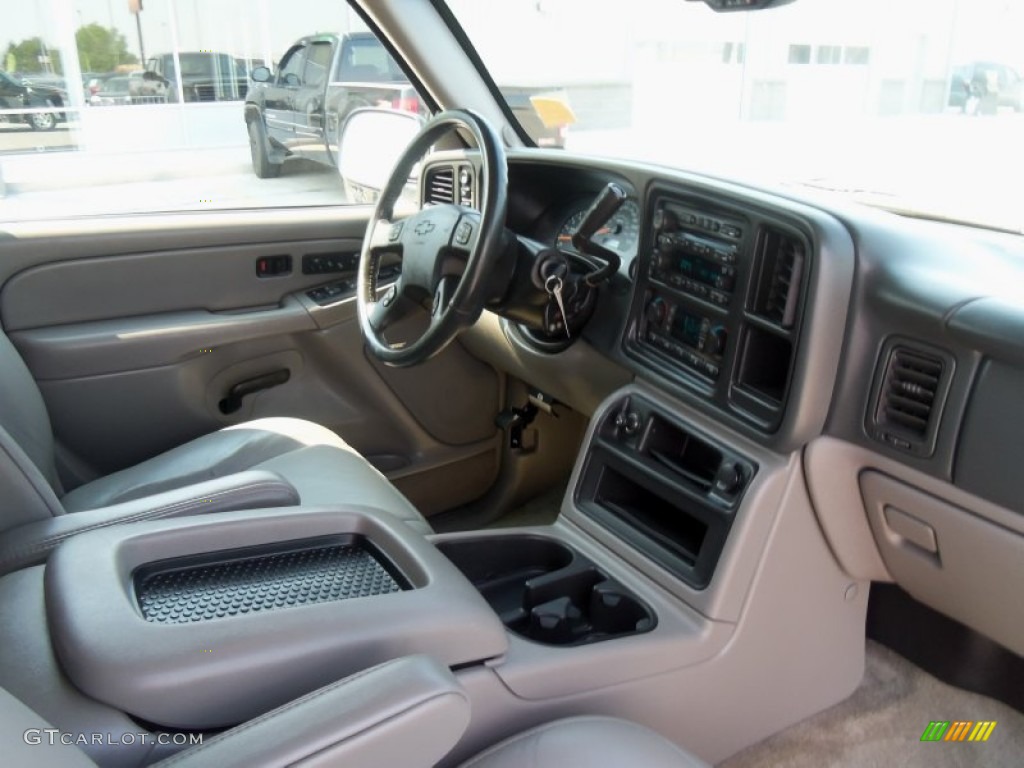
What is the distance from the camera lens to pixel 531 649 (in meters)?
1.40

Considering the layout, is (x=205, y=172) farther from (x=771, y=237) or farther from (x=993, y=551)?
(x=993, y=551)

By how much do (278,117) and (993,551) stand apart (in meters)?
2.31

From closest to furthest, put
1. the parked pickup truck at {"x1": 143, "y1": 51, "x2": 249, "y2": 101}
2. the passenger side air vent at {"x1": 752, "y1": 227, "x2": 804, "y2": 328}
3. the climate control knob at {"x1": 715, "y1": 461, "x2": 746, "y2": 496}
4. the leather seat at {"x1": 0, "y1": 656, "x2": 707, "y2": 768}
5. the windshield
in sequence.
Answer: the leather seat at {"x1": 0, "y1": 656, "x2": 707, "y2": 768}
the passenger side air vent at {"x1": 752, "y1": 227, "x2": 804, "y2": 328}
the climate control knob at {"x1": 715, "y1": 461, "x2": 746, "y2": 496}
the windshield
the parked pickup truck at {"x1": 143, "y1": 51, "x2": 249, "y2": 101}

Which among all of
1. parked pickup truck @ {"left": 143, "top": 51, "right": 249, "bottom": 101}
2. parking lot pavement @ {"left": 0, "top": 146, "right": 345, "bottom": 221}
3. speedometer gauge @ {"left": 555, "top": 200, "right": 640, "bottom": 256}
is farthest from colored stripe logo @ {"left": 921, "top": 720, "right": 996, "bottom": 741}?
parked pickup truck @ {"left": 143, "top": 51, "right": 249, "bottom": 101}

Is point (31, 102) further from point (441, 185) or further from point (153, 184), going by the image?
point (441, 185)

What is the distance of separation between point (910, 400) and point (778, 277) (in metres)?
0.28

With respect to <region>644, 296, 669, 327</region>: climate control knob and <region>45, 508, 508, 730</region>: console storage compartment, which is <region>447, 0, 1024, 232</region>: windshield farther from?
<region>45, 508, 508, 730</region>: console storage compartment

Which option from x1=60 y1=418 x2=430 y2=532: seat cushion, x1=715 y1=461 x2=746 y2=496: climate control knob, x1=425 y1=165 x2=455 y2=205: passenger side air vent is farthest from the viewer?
x1=425 y1=165 x2=455 y2=205: passenger side air vent

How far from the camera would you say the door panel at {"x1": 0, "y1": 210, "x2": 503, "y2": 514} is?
7.31 feet

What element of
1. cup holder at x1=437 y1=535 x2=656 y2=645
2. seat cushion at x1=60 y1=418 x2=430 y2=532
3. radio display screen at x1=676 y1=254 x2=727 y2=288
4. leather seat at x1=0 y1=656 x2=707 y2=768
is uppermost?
radio display screen at x1=676 y1=254 x2=727 y2=288

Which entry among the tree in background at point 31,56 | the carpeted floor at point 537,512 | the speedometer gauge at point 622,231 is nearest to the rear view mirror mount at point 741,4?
the speedometer gauge at point 622,231

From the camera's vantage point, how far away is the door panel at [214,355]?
2.23 meters

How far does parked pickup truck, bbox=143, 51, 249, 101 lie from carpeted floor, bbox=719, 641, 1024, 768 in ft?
7.45

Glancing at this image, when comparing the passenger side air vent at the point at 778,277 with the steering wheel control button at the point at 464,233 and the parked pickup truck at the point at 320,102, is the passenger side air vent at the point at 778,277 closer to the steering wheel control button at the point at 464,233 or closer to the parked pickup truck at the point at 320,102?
the steering wheel control button at the point at 464,233
